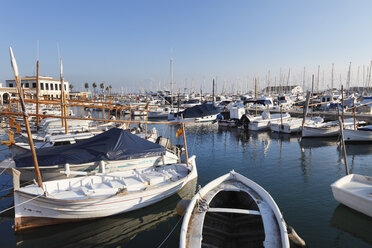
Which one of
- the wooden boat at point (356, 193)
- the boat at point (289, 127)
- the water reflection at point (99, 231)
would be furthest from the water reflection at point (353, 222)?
the boat at point (289, 127)

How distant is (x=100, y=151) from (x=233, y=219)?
9.65m

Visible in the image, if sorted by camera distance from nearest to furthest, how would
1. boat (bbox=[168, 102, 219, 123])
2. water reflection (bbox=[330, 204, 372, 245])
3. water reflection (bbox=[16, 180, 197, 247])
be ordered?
water reflection (bbox=[16, 180, 197, 247]), water reflection (bbox=[330, 204, 372, 245]), boat (bbox=[168, 102, 219, 123])

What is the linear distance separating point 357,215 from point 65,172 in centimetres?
1664

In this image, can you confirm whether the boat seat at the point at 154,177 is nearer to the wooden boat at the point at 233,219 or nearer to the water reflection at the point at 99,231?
the water reflection at the point at 99,231

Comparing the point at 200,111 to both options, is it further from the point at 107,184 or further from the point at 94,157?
the point at 107,184

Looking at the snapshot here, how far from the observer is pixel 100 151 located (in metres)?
15.7

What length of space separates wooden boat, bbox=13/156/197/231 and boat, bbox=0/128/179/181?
1.24 m

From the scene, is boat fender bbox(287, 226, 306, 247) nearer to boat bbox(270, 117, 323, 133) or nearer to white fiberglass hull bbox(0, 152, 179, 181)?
white fiberglass hull bbox(0, 152, 179, 181)

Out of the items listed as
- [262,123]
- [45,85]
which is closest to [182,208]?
[262,123]

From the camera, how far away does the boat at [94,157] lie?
1466 centimetres

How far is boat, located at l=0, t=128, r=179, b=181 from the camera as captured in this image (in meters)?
14.7

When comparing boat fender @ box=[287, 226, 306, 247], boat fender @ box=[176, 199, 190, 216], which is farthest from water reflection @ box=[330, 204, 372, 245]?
boat fender @ box=[176, 199, 190, 216]

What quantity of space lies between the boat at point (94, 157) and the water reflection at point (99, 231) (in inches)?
132

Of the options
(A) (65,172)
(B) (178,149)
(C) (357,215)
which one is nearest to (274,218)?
(C) (357,215)
